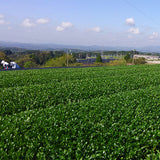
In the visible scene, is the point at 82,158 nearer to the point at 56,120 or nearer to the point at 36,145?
the point at 36,145

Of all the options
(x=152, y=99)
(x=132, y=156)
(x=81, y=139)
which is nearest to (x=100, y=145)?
(x=81, y=139)

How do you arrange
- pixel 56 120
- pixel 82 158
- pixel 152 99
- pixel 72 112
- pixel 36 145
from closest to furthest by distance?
1. pixel 82 158
2. pixel 36 145
3. pixel 56 120
4. pixel 72 112
5. pixel 152 99

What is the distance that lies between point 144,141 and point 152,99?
349cm

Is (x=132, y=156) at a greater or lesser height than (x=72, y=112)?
lesser

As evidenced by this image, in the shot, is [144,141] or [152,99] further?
[152,99]

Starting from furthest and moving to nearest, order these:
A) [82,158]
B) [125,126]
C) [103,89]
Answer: [103,89] → [125,126] → [82,158]

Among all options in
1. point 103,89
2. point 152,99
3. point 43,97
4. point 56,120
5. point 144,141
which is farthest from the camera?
point 103,89

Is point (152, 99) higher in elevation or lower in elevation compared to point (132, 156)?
higher

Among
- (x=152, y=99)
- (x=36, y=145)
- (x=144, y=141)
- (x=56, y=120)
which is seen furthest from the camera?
(x=152, y=99)

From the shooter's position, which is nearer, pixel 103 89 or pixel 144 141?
pixel 144 141

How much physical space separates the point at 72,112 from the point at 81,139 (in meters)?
1.68

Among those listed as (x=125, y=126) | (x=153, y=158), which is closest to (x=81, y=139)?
(x=125, y=126)

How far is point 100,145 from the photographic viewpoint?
160 inches

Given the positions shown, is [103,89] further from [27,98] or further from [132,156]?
[132,156]
